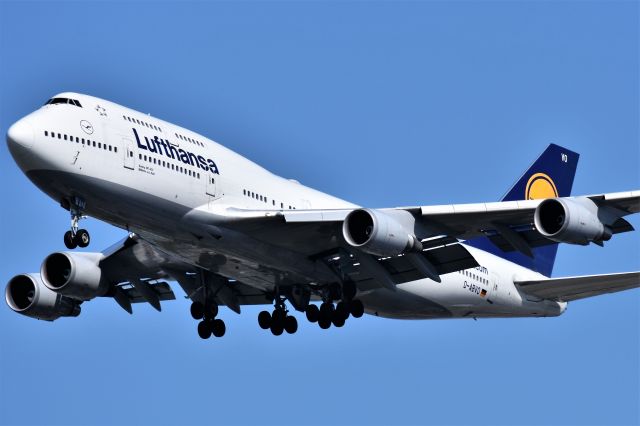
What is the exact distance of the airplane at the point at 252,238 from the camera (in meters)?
36.8

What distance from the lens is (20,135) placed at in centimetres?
3584

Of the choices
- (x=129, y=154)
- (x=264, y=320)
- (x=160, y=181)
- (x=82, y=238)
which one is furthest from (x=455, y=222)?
(x=82, y=238)

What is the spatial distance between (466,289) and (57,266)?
15048mm

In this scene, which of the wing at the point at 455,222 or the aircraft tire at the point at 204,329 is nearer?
the wing at the point at 455,222

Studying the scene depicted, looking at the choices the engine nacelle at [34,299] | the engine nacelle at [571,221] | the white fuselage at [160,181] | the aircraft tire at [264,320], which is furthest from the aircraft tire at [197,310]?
the engine nacelle at [571,221]

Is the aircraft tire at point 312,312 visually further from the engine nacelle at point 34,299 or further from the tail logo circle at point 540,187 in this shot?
the tail logo circle at point 540,187

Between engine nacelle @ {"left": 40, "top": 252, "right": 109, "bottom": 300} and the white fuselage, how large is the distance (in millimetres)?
5605

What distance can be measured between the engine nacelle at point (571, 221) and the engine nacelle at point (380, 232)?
13.8 ft

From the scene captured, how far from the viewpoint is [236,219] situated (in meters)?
38.6

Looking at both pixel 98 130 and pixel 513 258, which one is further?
pixel 513 258

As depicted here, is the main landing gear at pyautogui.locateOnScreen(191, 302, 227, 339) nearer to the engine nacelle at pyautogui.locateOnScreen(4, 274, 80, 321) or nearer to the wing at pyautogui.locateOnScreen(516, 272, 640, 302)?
the engine nacelle at pyautogui.locateOnScreen(4, 274, 80, 321)

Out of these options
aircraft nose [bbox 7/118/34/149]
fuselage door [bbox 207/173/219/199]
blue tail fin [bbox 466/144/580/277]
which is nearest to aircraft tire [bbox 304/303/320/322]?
fuselage door [bbox 207/173/219/199]

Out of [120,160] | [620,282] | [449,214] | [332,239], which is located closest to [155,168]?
[120,160]

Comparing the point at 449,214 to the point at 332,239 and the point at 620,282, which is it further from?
the point at 620,282
